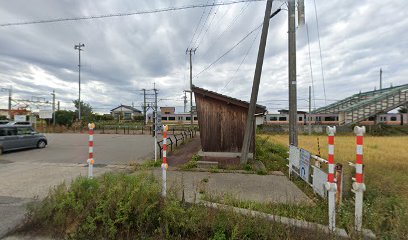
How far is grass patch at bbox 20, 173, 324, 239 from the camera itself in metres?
2.61

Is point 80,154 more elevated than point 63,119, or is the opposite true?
point 63,119

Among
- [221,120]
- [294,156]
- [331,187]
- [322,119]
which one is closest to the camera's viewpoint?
[331,187]

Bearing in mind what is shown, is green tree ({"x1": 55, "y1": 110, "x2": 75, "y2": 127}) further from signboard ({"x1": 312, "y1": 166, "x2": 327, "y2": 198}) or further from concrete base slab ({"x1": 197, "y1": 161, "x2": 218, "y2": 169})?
signboard ({"x1": 312, "y1": 166, "x2": 327, "y2": 198})

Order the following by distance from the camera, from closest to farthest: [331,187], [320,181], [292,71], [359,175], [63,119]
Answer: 1. [359,175]
2. [331,187]
3. [320,181]
4. [292,71]
5. [63,119]

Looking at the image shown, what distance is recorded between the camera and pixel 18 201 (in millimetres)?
4043

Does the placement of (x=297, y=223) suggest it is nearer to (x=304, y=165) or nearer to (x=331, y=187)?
(x=331, y=187)

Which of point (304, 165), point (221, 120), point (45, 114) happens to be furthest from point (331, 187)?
point (45, 114)

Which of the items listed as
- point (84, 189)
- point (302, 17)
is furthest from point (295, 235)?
point (302, 17)

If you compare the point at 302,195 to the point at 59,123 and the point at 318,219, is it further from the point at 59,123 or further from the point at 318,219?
the point at 59,123

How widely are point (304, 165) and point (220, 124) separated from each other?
4008 mm

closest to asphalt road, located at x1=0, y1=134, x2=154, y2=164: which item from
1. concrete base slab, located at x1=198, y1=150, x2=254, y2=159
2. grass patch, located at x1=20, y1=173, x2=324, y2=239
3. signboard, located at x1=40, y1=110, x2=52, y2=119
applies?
concrete base slab, located at x1=198, y1=150, x2=254, y2=159

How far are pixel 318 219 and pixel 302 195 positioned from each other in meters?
1.67

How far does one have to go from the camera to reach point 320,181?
433 centimetres

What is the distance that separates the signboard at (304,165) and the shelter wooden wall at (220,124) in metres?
3.29
